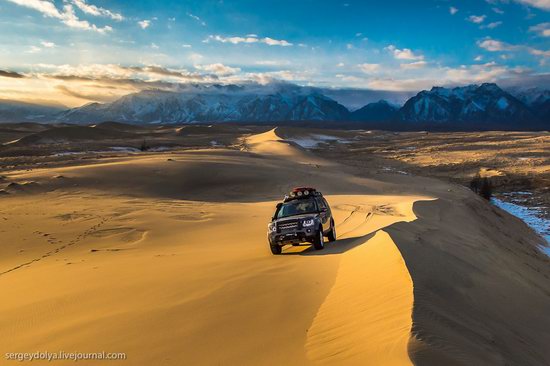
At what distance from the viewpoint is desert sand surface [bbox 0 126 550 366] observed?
5.64 meters

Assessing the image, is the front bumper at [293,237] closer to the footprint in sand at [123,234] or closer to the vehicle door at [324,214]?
the vehicle door at [324,214]

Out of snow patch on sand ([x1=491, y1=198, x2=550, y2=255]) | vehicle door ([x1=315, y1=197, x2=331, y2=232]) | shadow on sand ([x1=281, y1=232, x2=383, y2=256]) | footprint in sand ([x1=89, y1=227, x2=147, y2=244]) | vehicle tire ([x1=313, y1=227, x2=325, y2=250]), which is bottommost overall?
snow patch on sand ([x1=491, y1=198, x2=550, y2=255])

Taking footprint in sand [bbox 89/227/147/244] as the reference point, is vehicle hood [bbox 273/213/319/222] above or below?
above

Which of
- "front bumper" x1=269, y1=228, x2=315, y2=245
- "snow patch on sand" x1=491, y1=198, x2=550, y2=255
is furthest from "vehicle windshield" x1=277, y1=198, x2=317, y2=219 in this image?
"snow patch on sand" x1=491, y1=198, x2=550, y2=255

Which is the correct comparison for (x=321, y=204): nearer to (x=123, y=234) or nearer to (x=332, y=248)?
Result: (x=332, y=248)

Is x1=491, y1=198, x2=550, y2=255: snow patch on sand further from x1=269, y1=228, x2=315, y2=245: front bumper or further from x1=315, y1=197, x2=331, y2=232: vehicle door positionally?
x1=269, y1=228, x2=315, y2=245: front bumper

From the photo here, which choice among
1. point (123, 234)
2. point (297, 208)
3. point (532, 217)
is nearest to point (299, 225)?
point (297, 208)

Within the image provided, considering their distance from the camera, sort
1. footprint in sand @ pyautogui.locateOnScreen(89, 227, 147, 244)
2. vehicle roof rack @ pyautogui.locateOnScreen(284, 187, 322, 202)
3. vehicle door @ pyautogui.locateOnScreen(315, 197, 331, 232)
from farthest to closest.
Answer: footprint in sand @ pyautogui.locateOnScreen(89, 227, 147, 244)
vehicle roof rack @ pyautogui.locateOnScreen(284, 187, 322, 202)
vehicle door @ pyautogui.locateOnScreen(315, 197, 331, 232)

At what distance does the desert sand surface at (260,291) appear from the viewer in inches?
222

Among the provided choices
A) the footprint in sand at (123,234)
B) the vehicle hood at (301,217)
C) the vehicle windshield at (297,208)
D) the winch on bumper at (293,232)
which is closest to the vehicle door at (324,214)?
the vehicle windshield at (297,208)

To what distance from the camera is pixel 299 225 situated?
12.1 m

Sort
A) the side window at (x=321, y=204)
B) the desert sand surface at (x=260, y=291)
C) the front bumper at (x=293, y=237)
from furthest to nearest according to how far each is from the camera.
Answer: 1. the side window at (x=321, y=204)
2. the front bumper at (x=293, y=237)
3. the desert sand surface at (x=260, y=291)

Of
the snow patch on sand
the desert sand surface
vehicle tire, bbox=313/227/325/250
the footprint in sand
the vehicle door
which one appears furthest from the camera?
the snow patch on sand

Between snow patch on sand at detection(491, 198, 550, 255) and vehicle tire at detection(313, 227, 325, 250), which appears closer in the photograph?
vehicle tire at detection(313, 227, 325, 250)
